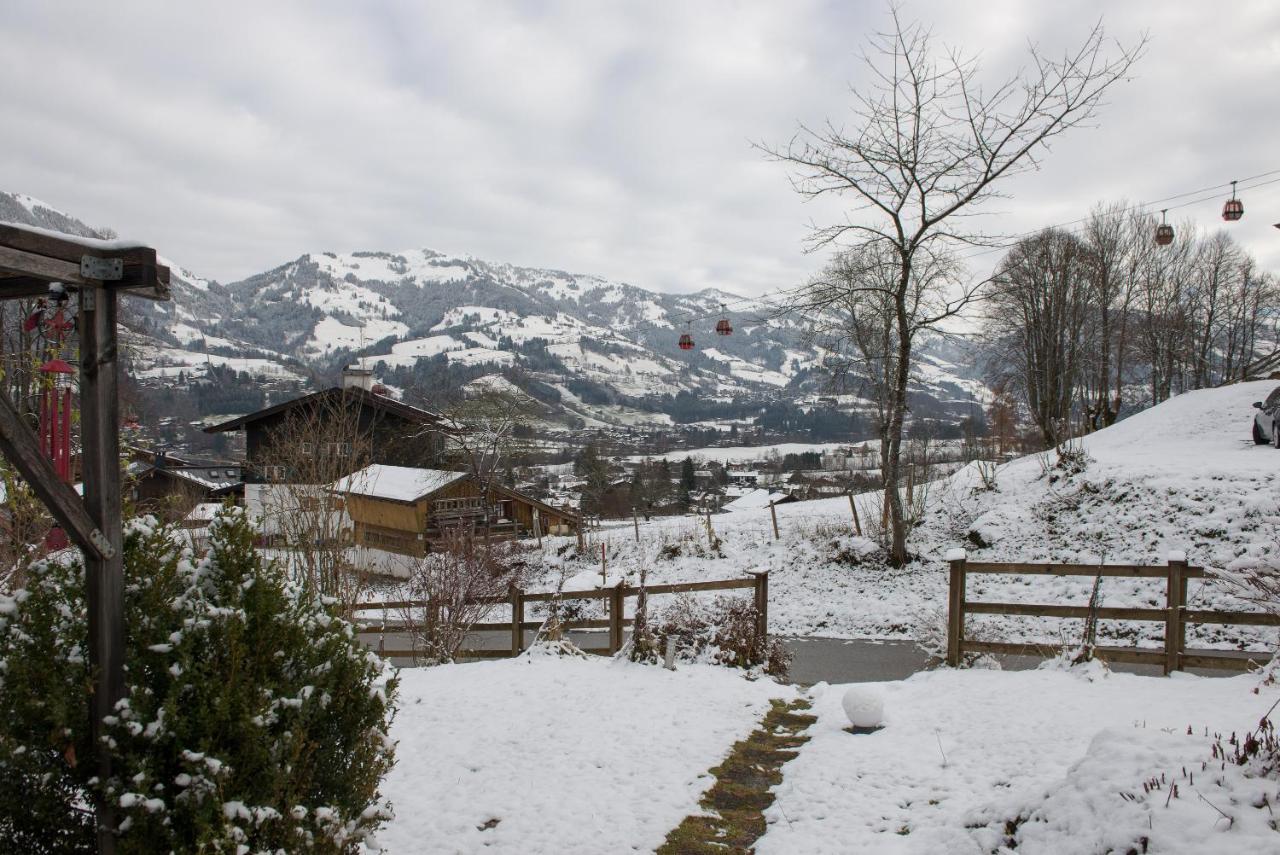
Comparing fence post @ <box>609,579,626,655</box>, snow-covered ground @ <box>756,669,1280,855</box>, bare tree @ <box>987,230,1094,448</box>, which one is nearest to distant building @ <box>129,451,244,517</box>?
fence post @ <box>609,579,626,655</box>

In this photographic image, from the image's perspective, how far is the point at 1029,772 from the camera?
501 centimetres

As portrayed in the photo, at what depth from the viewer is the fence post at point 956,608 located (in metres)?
8.38

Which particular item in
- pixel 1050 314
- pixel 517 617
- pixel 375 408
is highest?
pixel 1050 314

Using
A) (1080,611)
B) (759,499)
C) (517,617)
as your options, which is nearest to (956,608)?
(1080,611)

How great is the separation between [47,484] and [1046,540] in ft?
54.2

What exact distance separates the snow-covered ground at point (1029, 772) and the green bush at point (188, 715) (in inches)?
107

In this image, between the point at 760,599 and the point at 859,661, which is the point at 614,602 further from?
the point at 859,661

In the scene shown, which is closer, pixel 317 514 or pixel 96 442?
pixel 96 442

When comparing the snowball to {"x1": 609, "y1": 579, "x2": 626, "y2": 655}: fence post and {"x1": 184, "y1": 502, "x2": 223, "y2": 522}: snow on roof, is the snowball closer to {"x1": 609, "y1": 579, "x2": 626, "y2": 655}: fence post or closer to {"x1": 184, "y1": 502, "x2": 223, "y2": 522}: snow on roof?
{"x1": 609, "y1": 579, "x2": 626, "y2": 655}: fence post

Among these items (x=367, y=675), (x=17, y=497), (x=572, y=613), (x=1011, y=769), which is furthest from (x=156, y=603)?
Result: (x=572, y=613)

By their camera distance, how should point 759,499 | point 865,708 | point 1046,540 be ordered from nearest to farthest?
point 865,708, point 1046,540, point 759,499

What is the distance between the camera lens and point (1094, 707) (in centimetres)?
623

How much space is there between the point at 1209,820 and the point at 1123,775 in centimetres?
44

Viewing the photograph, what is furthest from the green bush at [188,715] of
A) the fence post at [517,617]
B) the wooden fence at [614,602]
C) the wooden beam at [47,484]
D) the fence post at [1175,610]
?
the fence post at [1175,610]
